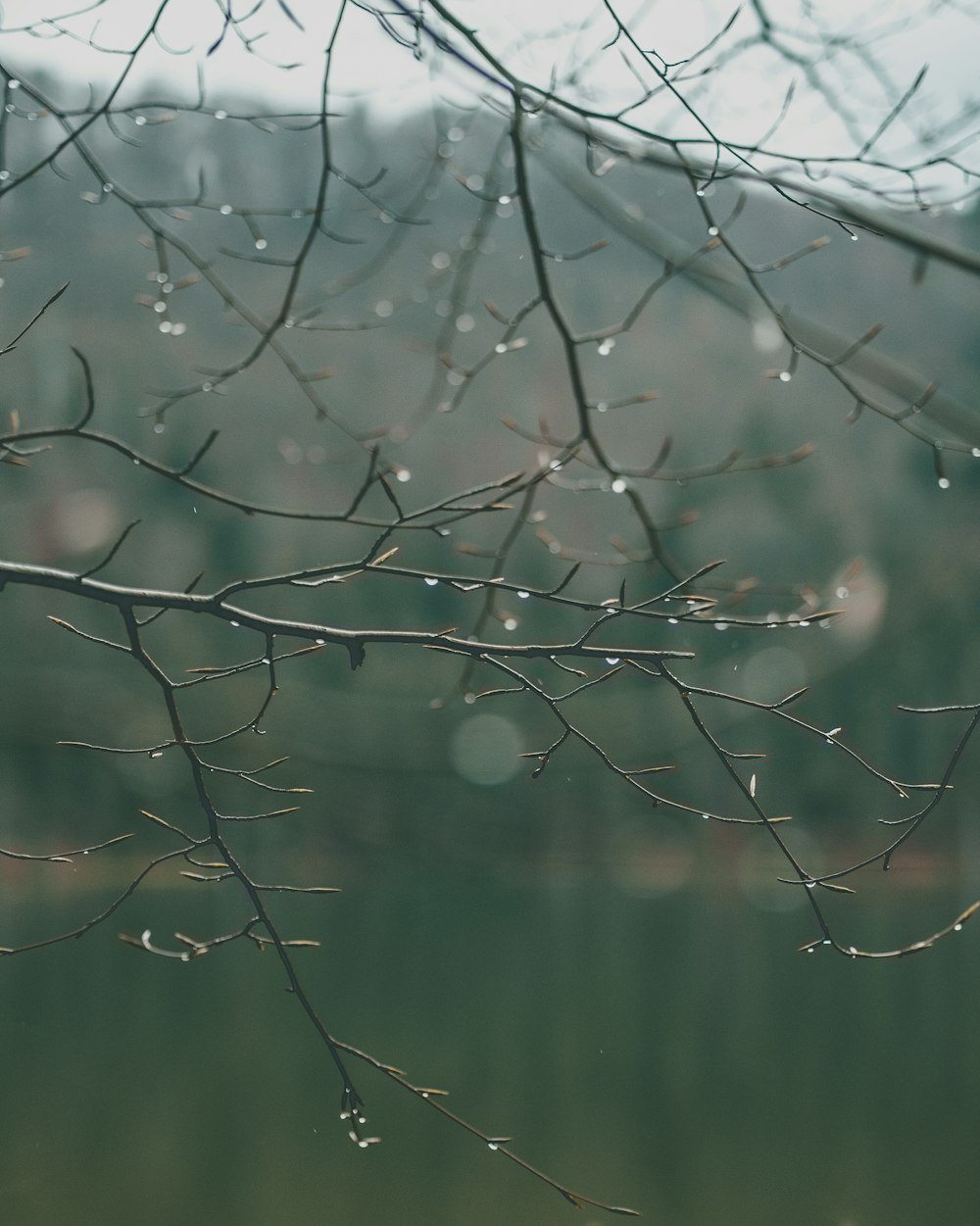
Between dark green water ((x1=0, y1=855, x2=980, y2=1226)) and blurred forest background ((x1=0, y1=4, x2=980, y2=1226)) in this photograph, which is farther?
blurred forest background ((x1=0, y1=4, x2=980, y2=1226))

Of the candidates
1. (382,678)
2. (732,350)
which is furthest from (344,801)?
(732,350)

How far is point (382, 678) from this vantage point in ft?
52.5

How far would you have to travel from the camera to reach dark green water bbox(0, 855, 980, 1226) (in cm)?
488

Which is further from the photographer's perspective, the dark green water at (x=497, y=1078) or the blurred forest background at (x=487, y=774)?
the blurred forest background at (x=487, y=774)

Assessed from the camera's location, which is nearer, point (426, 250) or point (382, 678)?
point (426, 250)

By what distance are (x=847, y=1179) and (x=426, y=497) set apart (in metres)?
11.7

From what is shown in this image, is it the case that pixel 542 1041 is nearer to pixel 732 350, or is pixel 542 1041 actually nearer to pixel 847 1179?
pixel 847 1179

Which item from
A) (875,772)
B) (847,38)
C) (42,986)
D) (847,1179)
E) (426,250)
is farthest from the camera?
(42,986)

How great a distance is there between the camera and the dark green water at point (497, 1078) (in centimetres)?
488

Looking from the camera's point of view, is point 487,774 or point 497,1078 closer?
point 497,1078

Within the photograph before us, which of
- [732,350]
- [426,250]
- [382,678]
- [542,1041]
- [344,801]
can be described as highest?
[732,350]

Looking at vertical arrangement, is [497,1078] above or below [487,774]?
below

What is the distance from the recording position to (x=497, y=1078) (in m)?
6.35

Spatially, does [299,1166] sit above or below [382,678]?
below
